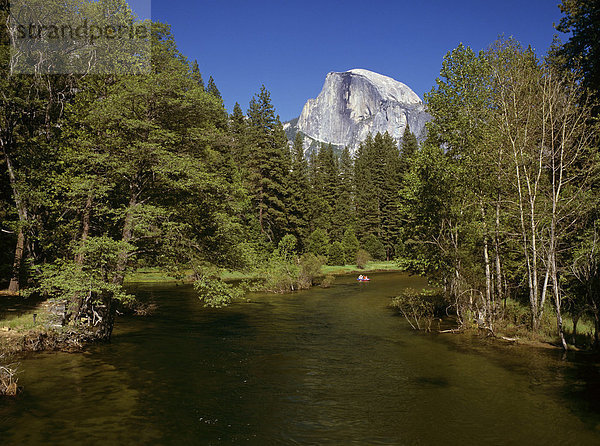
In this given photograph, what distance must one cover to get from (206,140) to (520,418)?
14903mm

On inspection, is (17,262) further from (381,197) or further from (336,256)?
(381,197)

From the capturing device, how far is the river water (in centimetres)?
941

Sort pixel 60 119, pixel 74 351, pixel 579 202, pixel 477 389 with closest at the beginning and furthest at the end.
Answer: pixel 477 389
pixel 74 351
pixel 579 202
pixel 60 119

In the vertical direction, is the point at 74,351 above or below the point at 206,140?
below

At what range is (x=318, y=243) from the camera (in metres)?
60.6

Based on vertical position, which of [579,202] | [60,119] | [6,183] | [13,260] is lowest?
[13,260]

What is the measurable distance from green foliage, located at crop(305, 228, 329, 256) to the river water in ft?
130

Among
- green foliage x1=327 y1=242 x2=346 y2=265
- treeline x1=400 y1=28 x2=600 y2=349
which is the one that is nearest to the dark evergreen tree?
treeline x1=400 y1=28 x2=600 y2=349

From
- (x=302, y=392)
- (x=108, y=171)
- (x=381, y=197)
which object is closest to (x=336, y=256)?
(x=381, y=197)

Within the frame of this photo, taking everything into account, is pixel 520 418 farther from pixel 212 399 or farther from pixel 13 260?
pixel 13 260

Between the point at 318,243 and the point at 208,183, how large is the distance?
44.1 metres

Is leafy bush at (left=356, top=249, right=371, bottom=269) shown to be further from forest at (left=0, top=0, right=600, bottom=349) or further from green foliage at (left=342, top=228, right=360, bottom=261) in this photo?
forest at (left=0, top=0, right=600, bottom=349)

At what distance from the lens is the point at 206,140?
17828mm

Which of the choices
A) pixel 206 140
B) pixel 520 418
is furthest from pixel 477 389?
pixel 206 140
